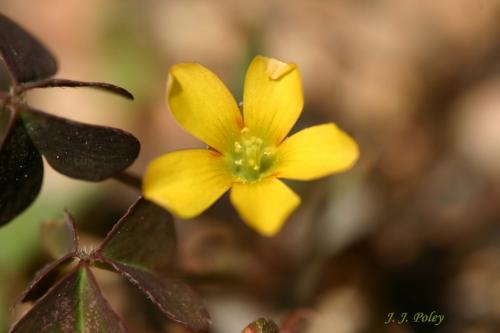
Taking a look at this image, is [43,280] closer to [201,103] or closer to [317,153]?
[201,103]

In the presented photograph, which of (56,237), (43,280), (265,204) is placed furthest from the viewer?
(56,237)

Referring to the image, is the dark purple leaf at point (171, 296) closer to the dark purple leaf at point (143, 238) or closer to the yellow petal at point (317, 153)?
the dark purple leaf at point (143, 238)

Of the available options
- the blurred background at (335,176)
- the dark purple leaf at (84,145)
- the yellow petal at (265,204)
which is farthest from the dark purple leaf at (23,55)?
the blurred background at (335,176)

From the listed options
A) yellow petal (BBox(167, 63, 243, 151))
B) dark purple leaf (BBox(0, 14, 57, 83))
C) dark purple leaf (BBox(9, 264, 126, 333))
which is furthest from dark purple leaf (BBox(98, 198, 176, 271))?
dark purple leaf (BBox(0, 14, 57, 83))

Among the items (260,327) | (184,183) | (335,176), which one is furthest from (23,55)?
(335,176)

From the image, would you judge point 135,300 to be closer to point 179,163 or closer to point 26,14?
point 179,163

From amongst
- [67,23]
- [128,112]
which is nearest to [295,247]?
[128,112]
